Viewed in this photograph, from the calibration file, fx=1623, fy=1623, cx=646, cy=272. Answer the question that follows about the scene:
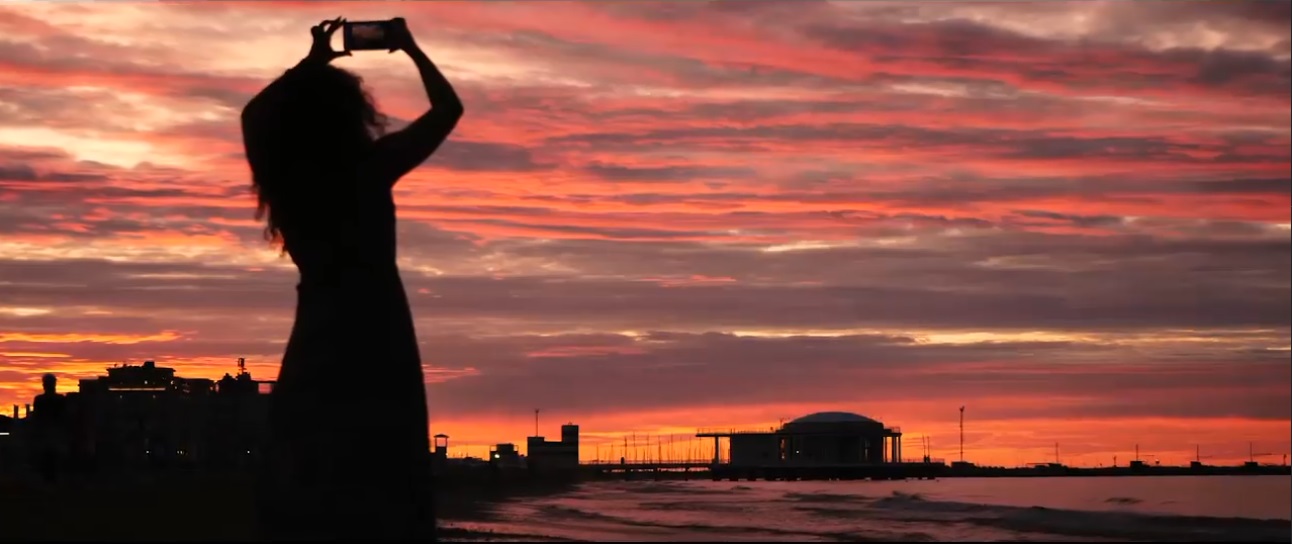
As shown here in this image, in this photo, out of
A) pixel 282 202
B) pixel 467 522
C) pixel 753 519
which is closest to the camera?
pixel 282 202

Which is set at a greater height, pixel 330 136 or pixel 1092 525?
pixel 330 136

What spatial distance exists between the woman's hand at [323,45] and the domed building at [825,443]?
536 feet

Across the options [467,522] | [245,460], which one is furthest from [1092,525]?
[245,460]

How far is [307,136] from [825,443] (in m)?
166

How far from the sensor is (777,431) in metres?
177

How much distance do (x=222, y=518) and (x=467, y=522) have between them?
10.8 m

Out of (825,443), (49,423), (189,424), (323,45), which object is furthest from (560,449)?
(323,45)

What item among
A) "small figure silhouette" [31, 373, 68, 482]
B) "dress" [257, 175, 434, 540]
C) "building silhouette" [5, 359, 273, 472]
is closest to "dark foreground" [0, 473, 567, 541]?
"small figure silhouette" [31, 373, 68, 482]

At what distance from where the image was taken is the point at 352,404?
17.0 feet

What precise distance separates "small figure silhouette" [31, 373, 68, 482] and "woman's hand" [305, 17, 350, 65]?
519 inches

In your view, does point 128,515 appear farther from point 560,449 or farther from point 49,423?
point 560,449

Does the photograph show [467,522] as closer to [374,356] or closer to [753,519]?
[753,519]

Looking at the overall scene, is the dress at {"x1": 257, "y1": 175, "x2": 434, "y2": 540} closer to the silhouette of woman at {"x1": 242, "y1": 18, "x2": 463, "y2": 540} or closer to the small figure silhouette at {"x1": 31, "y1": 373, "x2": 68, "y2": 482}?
the silhouette of woman at {"x1": 242, "y1": 18, "x2": 463, "y2": 540}

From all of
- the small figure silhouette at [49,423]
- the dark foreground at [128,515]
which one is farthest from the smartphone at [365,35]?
the small figure silhouette at [49,423]
